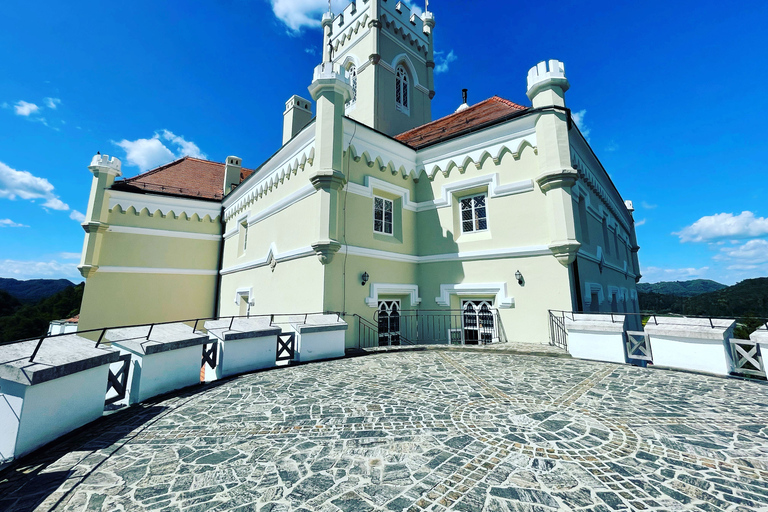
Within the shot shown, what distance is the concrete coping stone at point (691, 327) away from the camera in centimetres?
606

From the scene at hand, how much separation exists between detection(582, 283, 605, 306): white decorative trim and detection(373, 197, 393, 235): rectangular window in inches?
265

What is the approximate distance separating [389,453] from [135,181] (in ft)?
66.7

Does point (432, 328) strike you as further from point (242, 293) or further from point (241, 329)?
point (242, 293)

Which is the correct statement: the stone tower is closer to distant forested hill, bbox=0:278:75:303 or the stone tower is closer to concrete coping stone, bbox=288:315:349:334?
concrete coping stone, bbox=288:315:349:334

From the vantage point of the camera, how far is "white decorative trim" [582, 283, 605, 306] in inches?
395

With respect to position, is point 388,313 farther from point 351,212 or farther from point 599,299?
point 599,299

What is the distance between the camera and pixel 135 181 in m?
17.2

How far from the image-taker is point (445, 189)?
38.5 ft

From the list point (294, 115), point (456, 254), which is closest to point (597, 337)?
point (456, 254)

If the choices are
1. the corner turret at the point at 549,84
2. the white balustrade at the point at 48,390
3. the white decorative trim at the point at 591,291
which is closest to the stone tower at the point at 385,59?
the corner turret at the point at 549,84

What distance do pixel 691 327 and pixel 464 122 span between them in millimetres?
9896

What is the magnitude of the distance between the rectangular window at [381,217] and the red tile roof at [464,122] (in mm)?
2892

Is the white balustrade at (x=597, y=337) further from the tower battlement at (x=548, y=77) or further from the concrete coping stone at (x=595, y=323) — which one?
the tower battlement at (x=548, y=77)

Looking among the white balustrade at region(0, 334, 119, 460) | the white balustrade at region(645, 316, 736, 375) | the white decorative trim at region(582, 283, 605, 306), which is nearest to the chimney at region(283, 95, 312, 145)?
the white balustrade at region(0, 334, 119, 460)
